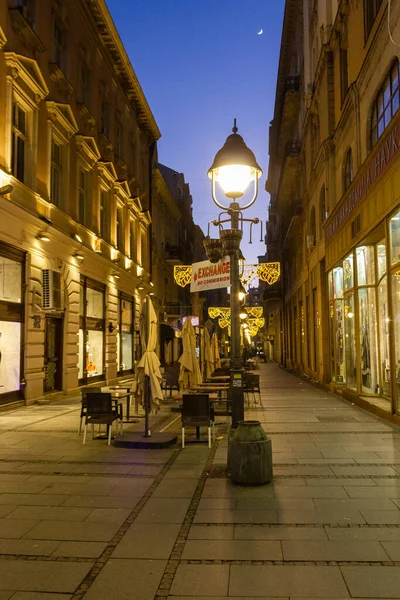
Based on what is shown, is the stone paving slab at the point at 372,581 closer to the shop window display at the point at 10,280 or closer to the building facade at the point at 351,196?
Result: the building facade at the point at 351,196

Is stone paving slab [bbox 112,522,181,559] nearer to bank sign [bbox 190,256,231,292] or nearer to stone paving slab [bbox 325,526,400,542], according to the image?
stone paving slab [bbox 325,526,400,542]

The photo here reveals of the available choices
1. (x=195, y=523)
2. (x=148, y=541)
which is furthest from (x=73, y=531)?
(x=195, y=523)

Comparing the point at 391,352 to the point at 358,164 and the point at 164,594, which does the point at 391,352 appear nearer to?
the point at 358,164

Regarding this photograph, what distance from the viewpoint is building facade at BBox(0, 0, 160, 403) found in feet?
51.2

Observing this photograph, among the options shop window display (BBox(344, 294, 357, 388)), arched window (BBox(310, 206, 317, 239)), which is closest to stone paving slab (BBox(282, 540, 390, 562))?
shop window display (BBox(344, 294, 357, 388))

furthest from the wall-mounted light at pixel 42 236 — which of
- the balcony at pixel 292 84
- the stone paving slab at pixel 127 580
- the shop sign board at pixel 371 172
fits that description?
the balcony at pixel 292 84

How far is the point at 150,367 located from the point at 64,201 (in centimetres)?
1107

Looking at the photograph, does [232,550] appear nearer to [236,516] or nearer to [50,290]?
[236,516]

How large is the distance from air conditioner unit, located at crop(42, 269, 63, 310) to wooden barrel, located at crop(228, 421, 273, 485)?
11.1 m

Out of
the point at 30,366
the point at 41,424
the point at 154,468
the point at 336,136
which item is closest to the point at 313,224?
the point at 336,136

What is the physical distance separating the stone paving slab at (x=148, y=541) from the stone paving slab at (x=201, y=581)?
0.38 meters

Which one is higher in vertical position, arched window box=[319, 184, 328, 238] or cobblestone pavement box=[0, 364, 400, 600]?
arched window box=[319, 184, 328, 238]

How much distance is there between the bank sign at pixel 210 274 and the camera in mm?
8820

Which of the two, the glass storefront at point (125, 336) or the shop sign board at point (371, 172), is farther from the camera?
the glass storefront at point (125, 336)
